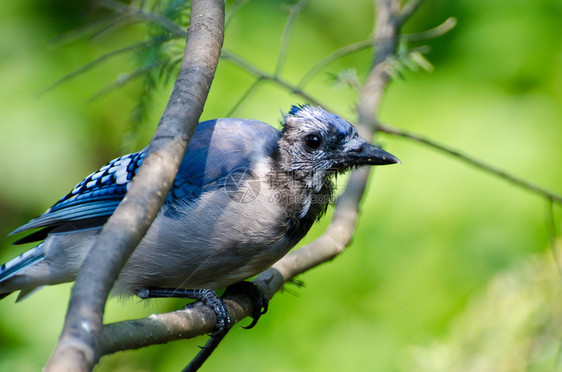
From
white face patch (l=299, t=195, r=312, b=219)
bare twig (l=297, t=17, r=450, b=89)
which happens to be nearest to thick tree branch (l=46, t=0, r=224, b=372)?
white face patch (l=299, t=195, r=312, b=219)

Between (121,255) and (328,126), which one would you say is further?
(328,126)

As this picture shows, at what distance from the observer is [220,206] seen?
1.97 metres

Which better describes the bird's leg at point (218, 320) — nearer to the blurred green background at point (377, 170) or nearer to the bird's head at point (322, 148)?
the bird's head at point (322, 148)

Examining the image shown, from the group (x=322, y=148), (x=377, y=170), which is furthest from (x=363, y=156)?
(x=377, y=170)

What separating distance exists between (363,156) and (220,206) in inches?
20.2

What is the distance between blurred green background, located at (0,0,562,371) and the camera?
3.00 m

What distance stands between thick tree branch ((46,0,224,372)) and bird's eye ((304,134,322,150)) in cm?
58

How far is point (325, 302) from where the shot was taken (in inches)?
121

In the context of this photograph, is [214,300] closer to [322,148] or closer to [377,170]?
[322,148]

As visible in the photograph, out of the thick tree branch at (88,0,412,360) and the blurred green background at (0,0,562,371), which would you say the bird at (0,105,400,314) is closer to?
the thick tree branch at (88,0,412,360)

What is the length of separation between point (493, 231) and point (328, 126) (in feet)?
4.60

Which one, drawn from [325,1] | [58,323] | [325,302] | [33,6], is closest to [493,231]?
[325,302]

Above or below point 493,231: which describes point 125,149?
above

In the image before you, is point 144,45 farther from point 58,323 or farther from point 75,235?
point 58,323
